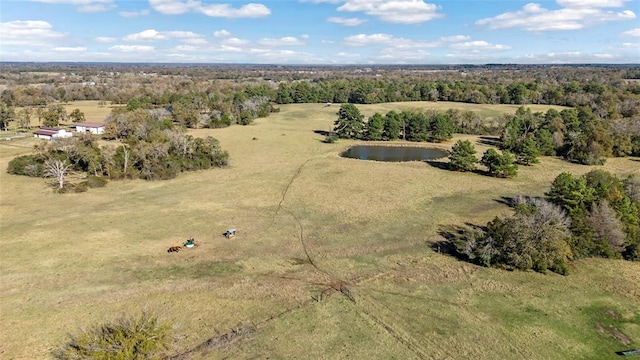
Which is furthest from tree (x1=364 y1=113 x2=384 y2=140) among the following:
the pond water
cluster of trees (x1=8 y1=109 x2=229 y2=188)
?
cluster of trees (x1=8 y1=109 x2=229 y2=188)

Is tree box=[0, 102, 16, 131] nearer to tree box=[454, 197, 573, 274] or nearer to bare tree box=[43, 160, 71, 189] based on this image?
bare tree box=[43, 160, 71, 189]

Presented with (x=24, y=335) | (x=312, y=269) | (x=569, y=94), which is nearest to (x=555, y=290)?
(x=312, y=269)

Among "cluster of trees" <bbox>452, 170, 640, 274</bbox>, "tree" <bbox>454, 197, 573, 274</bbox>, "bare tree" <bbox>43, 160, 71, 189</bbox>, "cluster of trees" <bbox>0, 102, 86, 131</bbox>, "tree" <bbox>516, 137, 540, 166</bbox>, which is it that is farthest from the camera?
"cluster of trees" <bbox>0, 102, 86, 131</bbox>

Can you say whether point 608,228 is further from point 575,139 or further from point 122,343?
point 575,139

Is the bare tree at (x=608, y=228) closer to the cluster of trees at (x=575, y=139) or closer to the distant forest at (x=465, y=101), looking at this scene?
the cluster of trees at (x=575, y=139)

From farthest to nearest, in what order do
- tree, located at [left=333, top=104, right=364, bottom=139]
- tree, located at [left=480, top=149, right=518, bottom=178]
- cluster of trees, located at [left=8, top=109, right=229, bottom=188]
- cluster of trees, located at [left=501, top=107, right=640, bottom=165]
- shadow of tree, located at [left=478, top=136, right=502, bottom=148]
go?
tree, located at [left=333, top=104, right=364, bottom=139] → shadow of tree, located at [left=478, top=136, right=502, bottom=148] → cluster of trees, located at [left=501, top=107, right=640, bottom=165] → tree, located at [left=480, top=149, right=518, bottom=178] → cluster of trees, located at [left=8, top=109, right=229, bottom=188]
